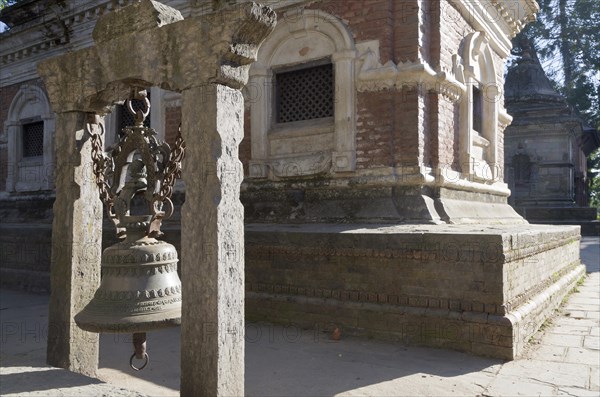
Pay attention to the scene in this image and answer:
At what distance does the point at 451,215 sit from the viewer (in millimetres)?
6316

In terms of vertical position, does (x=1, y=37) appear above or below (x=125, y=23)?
above

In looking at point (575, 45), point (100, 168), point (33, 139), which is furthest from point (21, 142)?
point (575, 45)

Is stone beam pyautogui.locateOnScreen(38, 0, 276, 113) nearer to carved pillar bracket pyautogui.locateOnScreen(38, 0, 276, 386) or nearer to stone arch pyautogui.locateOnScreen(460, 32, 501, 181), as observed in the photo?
carved pillar bracket pyautogui.locateOnScreen(38, 0, 276, 386)

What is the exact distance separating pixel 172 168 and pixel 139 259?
67 centimetres

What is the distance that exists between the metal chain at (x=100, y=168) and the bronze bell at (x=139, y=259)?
1.3 inches

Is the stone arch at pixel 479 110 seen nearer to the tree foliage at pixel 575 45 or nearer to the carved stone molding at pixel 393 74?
the carved stone molding at pixel 393 74

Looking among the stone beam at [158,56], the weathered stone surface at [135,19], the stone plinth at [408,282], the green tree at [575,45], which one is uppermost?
the green tree at [575,45]

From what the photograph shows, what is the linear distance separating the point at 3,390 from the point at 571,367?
4.64m

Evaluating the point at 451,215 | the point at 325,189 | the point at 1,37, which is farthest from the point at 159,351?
the point at 1,37

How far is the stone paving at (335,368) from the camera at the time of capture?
151 inches

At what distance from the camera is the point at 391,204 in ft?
20.6

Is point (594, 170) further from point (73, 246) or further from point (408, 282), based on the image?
point (73, 246)

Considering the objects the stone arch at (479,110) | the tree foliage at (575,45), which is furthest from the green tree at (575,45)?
the stone arch at (479,110)

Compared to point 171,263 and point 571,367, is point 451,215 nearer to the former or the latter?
point 571,367
